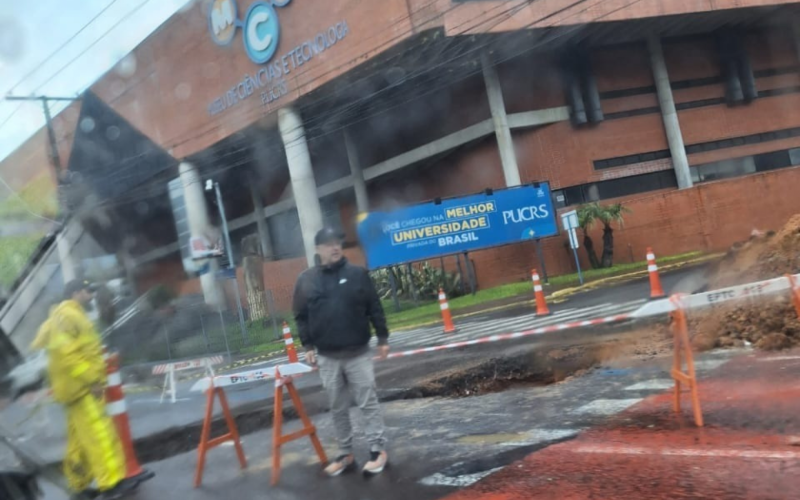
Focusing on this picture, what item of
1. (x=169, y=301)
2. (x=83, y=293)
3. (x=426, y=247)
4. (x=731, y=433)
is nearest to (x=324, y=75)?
(x=426, y=247)

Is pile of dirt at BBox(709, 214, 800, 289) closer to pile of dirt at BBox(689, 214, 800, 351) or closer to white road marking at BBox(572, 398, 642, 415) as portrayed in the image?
pile of dirt at BBox(689, 214, 800, 351)

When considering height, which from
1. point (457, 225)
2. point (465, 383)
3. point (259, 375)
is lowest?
point (465, 383)

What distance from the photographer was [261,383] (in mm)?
12023

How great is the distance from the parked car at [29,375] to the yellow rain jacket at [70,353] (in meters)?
0.07

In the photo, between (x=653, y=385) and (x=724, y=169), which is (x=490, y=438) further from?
(x=724, y=169)

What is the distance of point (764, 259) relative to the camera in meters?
9.34

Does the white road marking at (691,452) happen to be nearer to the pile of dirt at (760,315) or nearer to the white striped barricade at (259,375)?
the white striped barricade at (259,375)

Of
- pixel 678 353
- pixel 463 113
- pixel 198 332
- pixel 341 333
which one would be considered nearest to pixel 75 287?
pixel 341 333

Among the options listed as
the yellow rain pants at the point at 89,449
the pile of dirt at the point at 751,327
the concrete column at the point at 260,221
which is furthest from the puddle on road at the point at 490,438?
the concrete column at the point at 260,221

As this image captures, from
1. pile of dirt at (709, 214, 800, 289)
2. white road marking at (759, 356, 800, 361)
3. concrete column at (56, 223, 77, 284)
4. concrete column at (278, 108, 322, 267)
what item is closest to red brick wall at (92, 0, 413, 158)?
concrete column at (278, 108, 322, 267)

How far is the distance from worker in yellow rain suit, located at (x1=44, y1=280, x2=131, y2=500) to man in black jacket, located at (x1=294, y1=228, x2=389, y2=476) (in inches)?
66.0

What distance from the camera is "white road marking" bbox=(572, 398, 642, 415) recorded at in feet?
18.6

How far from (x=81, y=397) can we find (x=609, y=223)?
70.8ft

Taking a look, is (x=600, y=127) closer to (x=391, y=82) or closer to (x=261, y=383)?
(x=391, y=82)
